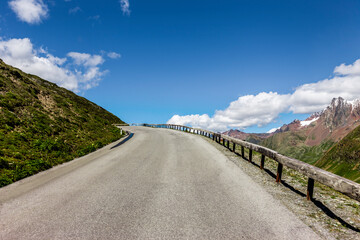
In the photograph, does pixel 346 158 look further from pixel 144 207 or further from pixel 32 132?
pixel 144 207

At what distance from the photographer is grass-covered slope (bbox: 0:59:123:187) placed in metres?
9.92

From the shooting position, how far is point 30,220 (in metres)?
4.85

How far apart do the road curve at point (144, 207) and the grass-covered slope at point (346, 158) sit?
6561 inches

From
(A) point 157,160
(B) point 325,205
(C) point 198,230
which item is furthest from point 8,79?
(B) point 325,205

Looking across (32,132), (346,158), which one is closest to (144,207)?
(32,132)

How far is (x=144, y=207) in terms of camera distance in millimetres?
5445

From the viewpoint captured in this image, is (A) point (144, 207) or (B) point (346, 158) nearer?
(A) point (144, 207)

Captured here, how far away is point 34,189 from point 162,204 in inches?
169

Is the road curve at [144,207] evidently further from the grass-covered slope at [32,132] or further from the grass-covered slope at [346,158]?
the grass-covered slope at [346,158]

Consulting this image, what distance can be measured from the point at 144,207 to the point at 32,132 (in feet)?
40.3

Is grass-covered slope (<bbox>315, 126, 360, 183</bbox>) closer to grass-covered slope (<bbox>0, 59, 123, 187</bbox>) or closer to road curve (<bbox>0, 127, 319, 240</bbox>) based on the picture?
grass-covered slope (<bbox>0, 59, 123, 187</bbox>)

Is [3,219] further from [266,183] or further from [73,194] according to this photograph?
[266,183]

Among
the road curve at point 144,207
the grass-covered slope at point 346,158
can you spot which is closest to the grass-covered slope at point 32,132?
the road curve at point 144,207

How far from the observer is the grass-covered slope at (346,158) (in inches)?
5915
